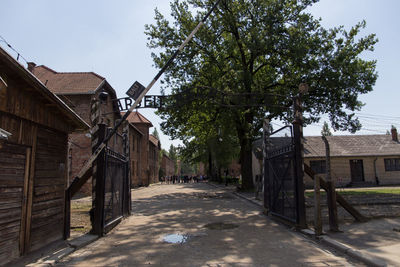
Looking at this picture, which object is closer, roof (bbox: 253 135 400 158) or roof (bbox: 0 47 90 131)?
roof (bbox: 0 47 90 131)

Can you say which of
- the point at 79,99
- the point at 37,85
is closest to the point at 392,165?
the point at 79,99

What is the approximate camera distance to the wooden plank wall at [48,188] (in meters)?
6.66

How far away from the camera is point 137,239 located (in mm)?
7859

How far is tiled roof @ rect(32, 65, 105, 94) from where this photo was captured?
2395 cm

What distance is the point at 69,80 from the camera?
2594cm

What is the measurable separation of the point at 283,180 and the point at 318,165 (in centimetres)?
2339

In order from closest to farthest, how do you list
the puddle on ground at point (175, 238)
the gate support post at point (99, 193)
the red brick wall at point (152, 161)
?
1. the puddle on ground at point (175, 238)
2. the gate support post at point (99, 193)
3. the red brick wall at point (152, 161)

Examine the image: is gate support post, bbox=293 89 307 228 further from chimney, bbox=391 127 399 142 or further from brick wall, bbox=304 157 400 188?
chimney, bbox=391 127 399 142

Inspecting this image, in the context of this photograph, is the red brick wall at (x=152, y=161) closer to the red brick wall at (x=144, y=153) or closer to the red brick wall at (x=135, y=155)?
the red brick wall at (x=144, y=153)

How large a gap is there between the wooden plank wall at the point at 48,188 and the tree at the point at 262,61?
1146 centimetres

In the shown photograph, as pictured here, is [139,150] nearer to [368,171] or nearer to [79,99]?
[79,99]

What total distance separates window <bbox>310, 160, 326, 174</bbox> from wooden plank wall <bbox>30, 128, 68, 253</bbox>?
89.8ft

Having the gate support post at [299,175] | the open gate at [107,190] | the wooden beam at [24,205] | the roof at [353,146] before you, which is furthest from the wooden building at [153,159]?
the wooden beam at [24,205]

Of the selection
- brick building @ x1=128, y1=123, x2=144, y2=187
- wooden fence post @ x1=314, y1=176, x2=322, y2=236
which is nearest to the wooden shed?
wooden fence post @ x1=314, y1=176, x2=322, y2=236
